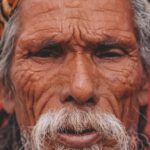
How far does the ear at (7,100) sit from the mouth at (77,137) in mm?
679

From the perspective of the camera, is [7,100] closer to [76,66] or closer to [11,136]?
[11,136]

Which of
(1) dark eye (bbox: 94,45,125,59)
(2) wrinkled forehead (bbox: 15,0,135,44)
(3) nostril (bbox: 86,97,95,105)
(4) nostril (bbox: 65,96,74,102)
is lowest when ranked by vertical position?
(3) nostril (bbox: 86,97,95,105)

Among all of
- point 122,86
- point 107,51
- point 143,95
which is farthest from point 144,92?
point 107,51

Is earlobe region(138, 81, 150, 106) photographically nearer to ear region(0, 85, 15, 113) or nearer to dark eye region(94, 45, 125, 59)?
dark eye region(94, 45, 125, 59)

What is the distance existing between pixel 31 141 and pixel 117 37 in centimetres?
82

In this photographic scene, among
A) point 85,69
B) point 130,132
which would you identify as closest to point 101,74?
point 85,69

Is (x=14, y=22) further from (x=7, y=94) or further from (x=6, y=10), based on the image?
(x=7, y=94)

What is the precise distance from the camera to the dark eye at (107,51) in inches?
214

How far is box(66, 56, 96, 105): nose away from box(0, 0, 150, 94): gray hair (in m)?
0.54

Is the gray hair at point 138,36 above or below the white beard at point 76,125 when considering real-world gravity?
above

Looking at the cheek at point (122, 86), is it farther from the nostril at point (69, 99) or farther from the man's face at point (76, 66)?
the nostril at point (69, 99)

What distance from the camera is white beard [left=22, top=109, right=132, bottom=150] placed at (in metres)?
5.15

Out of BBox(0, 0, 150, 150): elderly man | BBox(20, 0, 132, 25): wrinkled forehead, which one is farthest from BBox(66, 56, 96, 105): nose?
BBox(20, 0, 132, 25): wrinkled forehead

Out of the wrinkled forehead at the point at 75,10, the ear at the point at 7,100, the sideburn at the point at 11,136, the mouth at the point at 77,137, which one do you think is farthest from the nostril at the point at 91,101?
the sideburn at the point at 11,136
